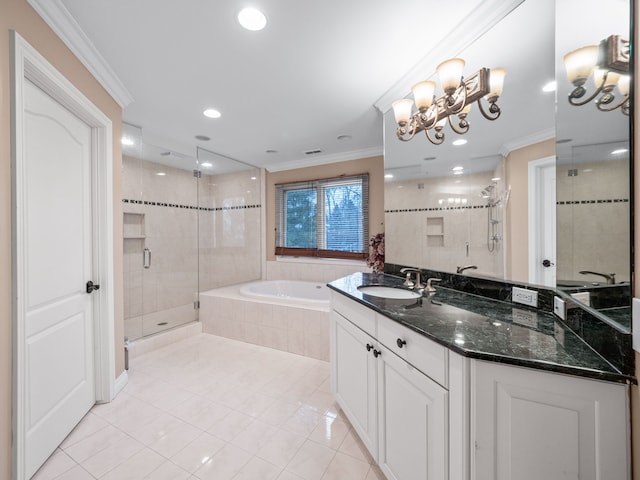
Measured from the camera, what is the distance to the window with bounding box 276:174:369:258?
3727mm

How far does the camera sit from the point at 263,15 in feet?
4.69

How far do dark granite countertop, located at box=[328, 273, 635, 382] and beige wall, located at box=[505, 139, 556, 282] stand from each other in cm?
20

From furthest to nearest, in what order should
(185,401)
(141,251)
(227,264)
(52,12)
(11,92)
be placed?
(227,264) < (141,251) < (185,401) < (52,12) < (11,92)

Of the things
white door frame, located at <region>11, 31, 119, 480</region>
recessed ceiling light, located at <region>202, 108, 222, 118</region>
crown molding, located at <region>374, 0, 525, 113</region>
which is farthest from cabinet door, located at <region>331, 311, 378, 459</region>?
recessed ceiling light, located at <region>202, 108, 222, 118</region>

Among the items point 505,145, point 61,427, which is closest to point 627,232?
point 505,145

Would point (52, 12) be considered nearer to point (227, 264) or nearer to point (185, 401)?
point (185, 401)

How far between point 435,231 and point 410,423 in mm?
1309

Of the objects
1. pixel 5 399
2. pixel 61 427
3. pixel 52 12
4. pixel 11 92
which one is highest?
pixel 52 12

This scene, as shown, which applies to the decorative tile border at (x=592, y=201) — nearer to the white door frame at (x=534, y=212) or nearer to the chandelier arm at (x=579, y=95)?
the white door frame at (x=534, y=212)

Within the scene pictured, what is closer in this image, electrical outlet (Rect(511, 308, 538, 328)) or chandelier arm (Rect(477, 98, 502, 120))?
electrical outlet (Rect(511, 308, 538, 328))

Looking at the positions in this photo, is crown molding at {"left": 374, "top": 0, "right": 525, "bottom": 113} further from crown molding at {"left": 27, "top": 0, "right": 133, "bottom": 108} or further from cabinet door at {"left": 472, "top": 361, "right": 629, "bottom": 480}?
crown molding at {"left": 27, "top": 0, "right": 133, "bottom": 108}

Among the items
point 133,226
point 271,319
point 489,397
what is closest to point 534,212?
point 489,397

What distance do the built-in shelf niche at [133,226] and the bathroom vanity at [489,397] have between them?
289cm

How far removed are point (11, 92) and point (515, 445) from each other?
7.35ft
